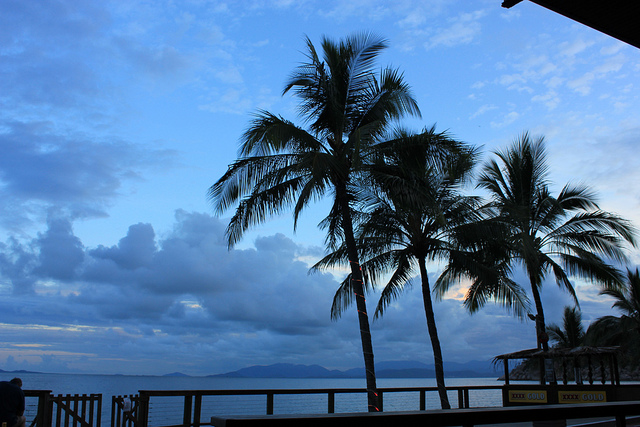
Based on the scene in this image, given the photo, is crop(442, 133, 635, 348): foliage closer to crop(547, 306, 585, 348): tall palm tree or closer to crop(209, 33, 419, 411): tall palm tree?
crop(209, 33, 419, 411): tall palm tree

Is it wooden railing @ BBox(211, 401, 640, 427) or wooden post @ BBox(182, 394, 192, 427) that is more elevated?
wooden railing @ BBox(211, 401, 640, 427)

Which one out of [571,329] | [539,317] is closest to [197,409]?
[539,317]

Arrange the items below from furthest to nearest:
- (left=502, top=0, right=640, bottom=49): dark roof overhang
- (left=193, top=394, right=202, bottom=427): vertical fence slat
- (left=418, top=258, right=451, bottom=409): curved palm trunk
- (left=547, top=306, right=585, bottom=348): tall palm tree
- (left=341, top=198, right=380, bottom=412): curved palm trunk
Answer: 1. (left=547, top=306, right=585, bottom=348): tall palm tree
2. (left=418, top=258, right=451, bottom=409): curved palm trunk
3. (left=341, top=198, right=380, bottom=412): curved palm trunk
4. (left=193, top=394, right=202, bottom=427): vertical fence slat
5. (left=502, top=0, right=640, bottom=49): dark roof overhang

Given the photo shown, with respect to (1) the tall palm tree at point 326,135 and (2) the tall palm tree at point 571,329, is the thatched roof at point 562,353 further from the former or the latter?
(2) the tall palm tree at point 571,329

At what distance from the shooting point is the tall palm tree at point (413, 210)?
12.2m

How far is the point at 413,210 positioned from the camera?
12.5 metres

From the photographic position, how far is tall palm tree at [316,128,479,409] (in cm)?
1217

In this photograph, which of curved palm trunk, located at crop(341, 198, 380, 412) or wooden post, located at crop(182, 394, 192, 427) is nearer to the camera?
wooden post, located at crop(182, 394, 192, 427)

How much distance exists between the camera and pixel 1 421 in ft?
25.9

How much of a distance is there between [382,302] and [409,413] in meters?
14.5

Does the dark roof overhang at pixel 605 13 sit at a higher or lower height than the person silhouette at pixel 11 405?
higher

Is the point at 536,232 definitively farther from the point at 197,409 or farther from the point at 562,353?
the point at 197,409

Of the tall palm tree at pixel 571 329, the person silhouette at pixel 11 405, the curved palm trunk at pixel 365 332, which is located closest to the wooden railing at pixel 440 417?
the person silhouette at pixel 11 405

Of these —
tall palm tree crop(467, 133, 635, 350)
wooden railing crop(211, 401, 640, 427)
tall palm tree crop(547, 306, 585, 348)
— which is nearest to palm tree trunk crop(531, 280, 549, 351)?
tall palm tree crop(467, 133, 635, 350)
